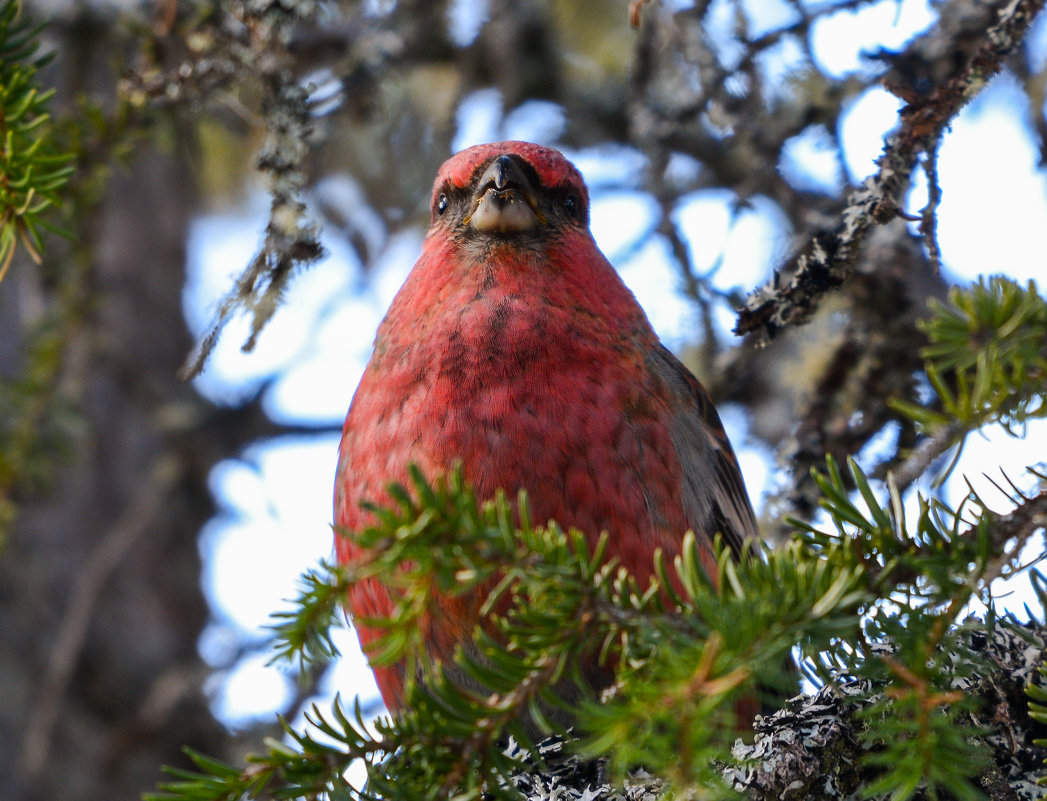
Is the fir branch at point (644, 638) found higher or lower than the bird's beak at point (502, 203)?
lower

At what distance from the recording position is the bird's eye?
9.41ft

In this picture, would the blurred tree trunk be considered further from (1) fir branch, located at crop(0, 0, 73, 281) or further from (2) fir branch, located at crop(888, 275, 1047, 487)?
(2) fir branch, located at crop(888, 275, 1047, 487)

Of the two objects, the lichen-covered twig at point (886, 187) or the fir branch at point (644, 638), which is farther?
the lichen-covered twig at point (886, 187)

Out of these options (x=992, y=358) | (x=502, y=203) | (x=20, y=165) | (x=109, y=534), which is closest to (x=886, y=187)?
(x=992, y=358)

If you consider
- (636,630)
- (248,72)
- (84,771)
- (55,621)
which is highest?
(248,72)

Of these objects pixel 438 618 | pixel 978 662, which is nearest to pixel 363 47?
pixel 438 618

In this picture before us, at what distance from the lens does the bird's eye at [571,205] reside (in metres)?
2.87

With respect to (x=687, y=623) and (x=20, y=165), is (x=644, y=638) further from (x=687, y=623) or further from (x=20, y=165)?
(x=20, y=165)

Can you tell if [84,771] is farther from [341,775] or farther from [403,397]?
[341,775]

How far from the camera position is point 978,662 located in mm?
1335

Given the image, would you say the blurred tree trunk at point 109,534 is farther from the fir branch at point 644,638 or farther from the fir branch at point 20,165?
the fir branch at point 644,638

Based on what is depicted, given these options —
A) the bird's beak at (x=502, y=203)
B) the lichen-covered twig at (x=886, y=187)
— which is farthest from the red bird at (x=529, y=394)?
the lichen-covered twig at (x=886, y=187)

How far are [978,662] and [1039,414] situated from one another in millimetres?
367

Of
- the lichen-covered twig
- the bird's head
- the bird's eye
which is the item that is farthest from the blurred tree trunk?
the lichen-covered twig
